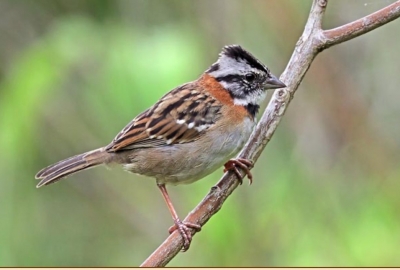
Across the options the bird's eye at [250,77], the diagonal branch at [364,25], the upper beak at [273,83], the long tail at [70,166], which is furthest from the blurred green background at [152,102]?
the diagonal branch at [364,25]

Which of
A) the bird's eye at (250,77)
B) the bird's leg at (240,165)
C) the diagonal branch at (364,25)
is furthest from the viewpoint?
the bird's eye at (250,77)

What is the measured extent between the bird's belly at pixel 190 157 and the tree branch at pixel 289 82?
0.13m

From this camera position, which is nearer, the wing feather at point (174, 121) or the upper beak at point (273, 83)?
the upper beak at point (273, 83)

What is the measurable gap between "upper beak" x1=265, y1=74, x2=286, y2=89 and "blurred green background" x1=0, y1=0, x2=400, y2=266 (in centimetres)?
47

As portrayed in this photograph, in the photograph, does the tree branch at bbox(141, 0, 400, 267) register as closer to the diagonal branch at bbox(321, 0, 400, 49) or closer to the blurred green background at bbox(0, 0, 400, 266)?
the diagonal branch at bbox(321, 0, 400, 49)

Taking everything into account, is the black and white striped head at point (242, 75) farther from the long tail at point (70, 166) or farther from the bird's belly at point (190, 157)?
the long tail at point (70, 166)

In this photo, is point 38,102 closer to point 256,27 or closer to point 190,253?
point 190,253

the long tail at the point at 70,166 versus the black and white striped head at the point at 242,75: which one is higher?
the black and white striped head at the point at 242,75

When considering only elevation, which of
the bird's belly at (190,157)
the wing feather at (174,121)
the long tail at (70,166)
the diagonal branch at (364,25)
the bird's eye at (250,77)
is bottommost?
the bird's belly at (190,157)

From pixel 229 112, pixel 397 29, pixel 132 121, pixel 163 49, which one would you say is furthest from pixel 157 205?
pixel 397 29

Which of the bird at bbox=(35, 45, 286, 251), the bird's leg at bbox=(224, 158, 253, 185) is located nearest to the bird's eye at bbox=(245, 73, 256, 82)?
the bird at bbox=(35, 45, 286, 251)

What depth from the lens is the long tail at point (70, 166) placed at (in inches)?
163

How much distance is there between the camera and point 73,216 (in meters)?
6.25

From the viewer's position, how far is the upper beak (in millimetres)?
3783
